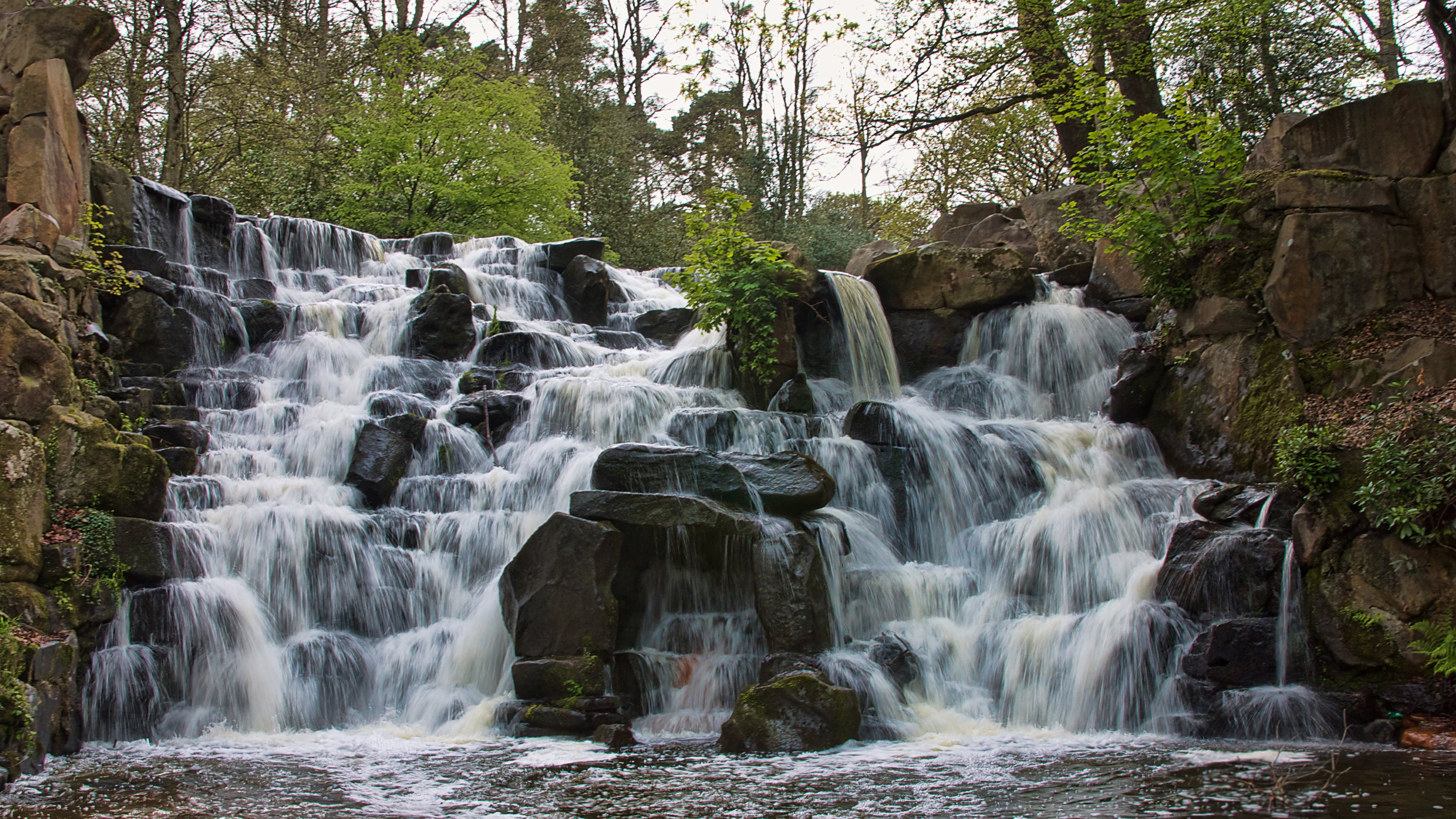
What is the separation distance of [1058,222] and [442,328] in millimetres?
11172

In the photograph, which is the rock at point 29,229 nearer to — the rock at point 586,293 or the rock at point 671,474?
the rock at point 671,474

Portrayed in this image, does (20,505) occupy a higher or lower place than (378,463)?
lower

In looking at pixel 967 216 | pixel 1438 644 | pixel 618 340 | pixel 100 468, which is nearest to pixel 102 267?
pixel 100 468

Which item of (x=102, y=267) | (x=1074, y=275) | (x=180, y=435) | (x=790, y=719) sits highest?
(x=1074, y=275)

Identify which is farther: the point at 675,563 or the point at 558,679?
the point at 675,563

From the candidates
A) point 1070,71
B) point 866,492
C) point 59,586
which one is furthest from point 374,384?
point 1070,71

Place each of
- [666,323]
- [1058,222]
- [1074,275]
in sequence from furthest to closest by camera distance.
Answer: [1058,222], [666,323], [1074,275]

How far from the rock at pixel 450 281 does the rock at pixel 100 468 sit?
695cm

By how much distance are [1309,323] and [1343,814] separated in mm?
6804

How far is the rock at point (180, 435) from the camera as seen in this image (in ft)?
31.7

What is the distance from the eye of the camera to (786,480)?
29.8 ft

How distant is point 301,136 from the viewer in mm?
21500

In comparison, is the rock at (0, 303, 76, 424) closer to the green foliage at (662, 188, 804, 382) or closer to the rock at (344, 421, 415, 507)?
the rock at (344, 421, 415, 507)

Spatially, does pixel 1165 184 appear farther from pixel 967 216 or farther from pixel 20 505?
pixel 20 505
